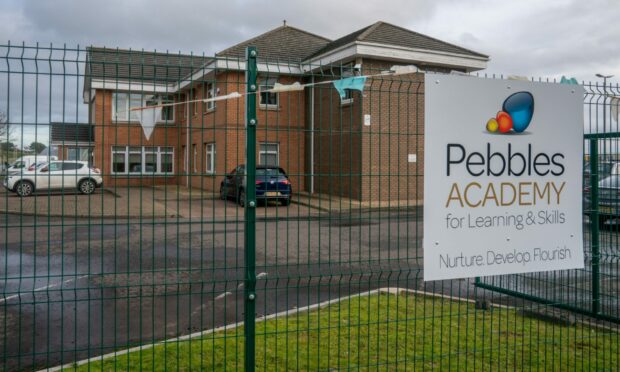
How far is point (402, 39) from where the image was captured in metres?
21.6

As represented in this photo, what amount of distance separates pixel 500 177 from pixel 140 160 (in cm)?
238

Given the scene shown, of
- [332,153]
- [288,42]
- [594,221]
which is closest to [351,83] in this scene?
[332,153]

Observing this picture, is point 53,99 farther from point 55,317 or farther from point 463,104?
point 55,317

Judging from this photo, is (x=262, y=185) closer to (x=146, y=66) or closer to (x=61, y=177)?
(x=146, y=66)

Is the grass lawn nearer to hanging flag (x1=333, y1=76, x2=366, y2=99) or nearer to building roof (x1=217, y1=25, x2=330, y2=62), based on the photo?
hanging flag (x1=333, y1=76, x2=366, y2=99)

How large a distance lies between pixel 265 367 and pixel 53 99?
2.37 m

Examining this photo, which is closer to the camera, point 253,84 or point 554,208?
point 253,84

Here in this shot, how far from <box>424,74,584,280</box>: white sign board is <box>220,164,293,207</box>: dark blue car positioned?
1020mm

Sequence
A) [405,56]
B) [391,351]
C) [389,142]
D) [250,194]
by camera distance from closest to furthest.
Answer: [250,194] < [389,142] < [391,351] < [405,56]

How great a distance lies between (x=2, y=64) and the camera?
116 inches

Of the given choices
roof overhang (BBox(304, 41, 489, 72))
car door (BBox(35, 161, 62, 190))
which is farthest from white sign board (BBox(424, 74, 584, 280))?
roof overhang (BBox(304, 41, 489, 72))

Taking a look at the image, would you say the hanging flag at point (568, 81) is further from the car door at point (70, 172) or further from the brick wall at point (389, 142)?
the car door at point (70, 172)

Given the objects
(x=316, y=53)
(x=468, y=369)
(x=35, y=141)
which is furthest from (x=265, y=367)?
(x=316, y=53)

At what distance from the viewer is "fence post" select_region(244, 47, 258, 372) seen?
10.6ft
